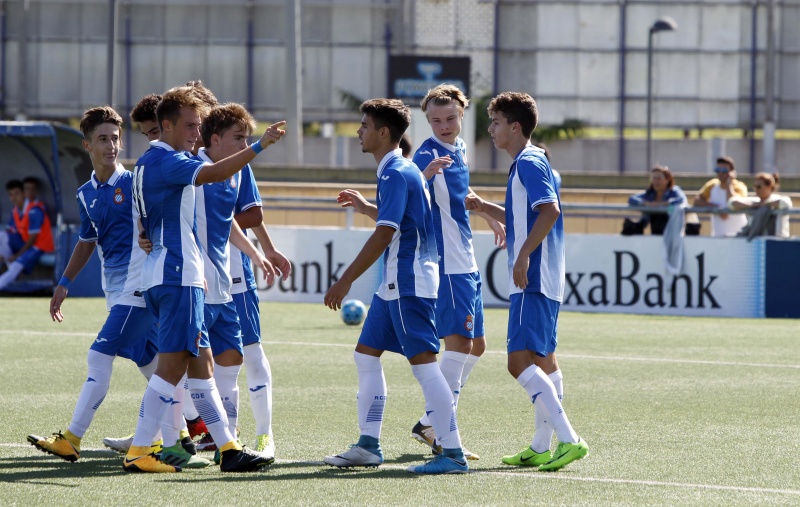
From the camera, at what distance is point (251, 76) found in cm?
5488

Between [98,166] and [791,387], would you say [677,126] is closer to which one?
[791,387]

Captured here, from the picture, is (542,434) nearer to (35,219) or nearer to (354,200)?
(354,200)

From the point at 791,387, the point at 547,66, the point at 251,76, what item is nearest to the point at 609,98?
the point at 547,66

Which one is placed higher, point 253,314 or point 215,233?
point 215,233

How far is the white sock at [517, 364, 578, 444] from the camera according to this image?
6.86 metres

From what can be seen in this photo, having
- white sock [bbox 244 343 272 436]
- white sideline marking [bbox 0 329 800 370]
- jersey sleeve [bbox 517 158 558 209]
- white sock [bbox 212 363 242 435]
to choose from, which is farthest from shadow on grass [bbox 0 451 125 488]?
white sideline marking [bbox 0 329 800 370]

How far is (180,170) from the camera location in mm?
6371

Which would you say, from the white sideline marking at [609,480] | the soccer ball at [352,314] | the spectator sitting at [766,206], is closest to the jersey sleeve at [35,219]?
the soccer ball at [352,314]

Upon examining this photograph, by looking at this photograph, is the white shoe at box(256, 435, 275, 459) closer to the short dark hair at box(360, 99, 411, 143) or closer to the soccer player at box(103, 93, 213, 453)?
the soccer player at box(103, 93, 213, 453)

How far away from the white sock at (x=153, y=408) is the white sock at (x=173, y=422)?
6cm

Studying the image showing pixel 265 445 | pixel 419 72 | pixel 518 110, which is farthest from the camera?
pixel 419 72

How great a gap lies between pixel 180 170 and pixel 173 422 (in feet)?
4.28

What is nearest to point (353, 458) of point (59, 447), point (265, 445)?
point (265, 445)

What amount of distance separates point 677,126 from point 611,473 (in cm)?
5012
